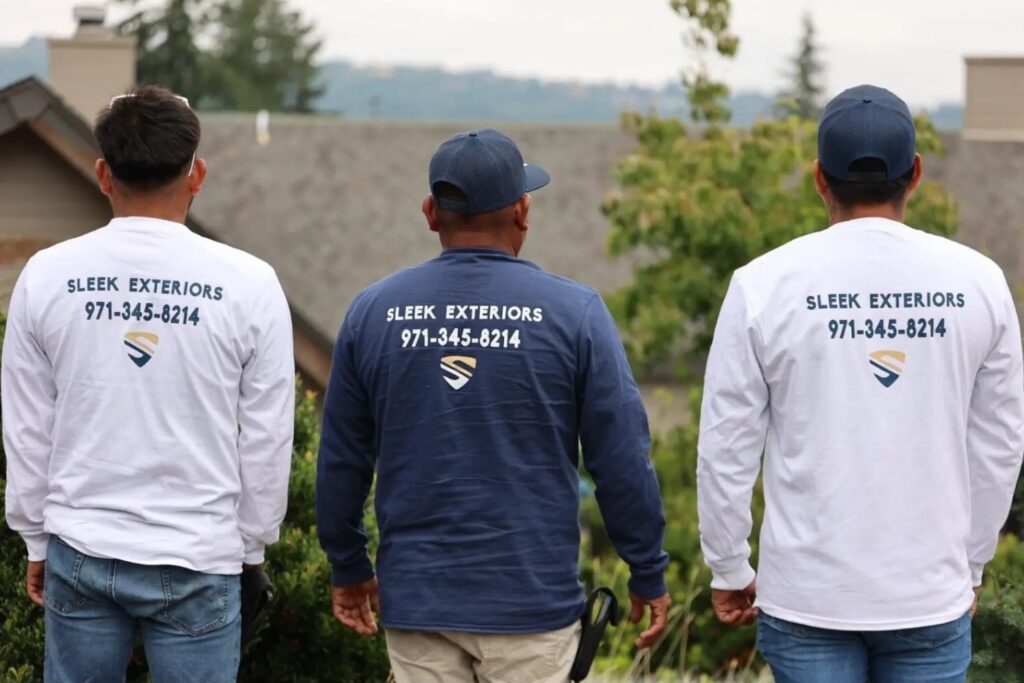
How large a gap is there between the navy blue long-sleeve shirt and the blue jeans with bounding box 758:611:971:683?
430 mm

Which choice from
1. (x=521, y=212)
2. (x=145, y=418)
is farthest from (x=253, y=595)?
(x=521, y=212)

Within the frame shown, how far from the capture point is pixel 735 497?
3900 millimetres

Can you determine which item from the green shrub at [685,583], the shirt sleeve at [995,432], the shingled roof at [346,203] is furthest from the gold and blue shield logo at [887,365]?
the shingled roof at [346,203]

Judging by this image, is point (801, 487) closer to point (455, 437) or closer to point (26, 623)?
point (455, 437)

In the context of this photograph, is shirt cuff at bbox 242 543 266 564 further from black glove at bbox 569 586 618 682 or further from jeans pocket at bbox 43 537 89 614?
black glove at bbox 569 586 618 682

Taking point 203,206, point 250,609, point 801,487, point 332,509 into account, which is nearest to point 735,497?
point 801,487

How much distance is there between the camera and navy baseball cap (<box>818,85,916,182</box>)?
3789 millimetres

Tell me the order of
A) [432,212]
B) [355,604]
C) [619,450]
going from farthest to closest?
[355,604] < [432,212] < [619,450]

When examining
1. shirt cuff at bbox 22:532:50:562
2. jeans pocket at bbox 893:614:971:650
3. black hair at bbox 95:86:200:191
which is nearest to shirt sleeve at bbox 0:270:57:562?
shirt cuff at bbox 22:532:50:562

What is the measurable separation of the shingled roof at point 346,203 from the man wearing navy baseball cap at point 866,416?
18.0 meters

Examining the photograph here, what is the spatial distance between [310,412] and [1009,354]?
113 inches

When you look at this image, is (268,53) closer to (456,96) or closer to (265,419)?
(456,96)

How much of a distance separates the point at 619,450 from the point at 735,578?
1.70 feet

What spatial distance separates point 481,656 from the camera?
12.1ft
